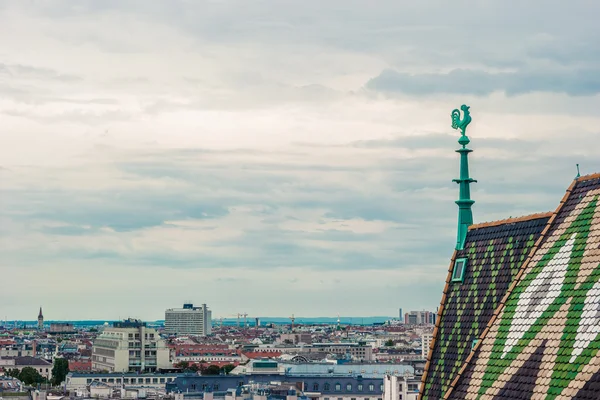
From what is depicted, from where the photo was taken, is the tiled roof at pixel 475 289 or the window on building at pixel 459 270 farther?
the window on building at pixel 459 270

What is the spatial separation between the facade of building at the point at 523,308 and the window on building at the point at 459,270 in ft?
0.09

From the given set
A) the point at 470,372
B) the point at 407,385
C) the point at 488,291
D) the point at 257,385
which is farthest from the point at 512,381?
the point at 257,385

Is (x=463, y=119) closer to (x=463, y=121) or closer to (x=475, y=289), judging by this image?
(x=463, y=121)

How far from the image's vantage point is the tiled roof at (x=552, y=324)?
23.2 meters

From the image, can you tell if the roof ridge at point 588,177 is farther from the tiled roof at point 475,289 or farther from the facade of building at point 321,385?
the facade of building at point 321,385

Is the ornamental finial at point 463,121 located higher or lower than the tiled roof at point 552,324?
higher

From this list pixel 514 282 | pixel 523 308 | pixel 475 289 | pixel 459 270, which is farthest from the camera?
pixel 459 270

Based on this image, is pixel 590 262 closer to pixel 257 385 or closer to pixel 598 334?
pixel 598 334

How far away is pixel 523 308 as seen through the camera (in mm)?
26250

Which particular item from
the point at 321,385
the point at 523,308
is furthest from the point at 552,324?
the point at 321,385

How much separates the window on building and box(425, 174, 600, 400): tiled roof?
8.96 ft

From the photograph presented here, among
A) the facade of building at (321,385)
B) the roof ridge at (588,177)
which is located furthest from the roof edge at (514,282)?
the facade of building at (321,385)

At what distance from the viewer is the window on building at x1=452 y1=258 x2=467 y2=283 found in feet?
101

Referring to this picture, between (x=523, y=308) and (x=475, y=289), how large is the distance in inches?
139
